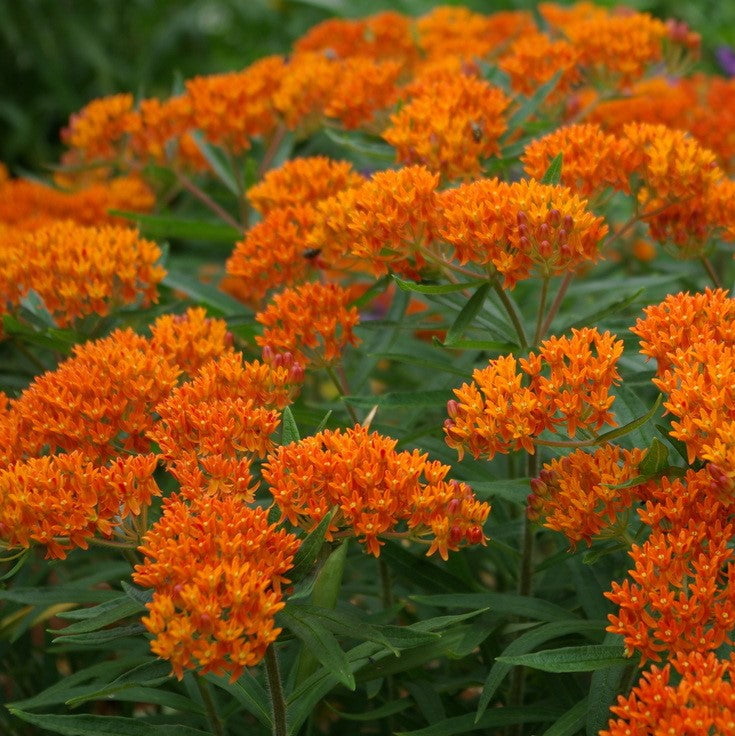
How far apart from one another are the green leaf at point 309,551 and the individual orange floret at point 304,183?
1368 millimetres

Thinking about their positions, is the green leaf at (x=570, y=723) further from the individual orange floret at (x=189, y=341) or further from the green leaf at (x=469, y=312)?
the individual orange floret at (x=189, y=341)

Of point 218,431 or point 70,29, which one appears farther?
point 70,29

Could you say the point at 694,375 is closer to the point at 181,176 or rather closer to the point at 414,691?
the point at 414,691

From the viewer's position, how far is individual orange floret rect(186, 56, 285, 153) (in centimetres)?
376

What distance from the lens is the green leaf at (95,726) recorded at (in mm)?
2033

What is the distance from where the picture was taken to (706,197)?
2.87 metres

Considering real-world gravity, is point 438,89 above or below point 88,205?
above

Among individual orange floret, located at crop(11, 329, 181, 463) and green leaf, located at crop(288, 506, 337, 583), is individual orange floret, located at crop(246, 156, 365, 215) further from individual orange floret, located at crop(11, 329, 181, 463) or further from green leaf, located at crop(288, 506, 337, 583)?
green leaf, located at crop(288, 506, 337, 583)

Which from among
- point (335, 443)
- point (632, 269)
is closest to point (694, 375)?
point (335, 443)

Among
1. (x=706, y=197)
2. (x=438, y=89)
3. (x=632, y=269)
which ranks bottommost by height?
(x=632, y=269)

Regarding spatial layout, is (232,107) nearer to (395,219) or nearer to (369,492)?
(395,219)

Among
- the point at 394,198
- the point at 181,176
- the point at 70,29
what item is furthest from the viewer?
the point at 70,29

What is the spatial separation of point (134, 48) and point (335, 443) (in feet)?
24.4

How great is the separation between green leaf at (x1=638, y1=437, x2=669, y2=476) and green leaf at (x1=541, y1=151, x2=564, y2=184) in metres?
0.84
